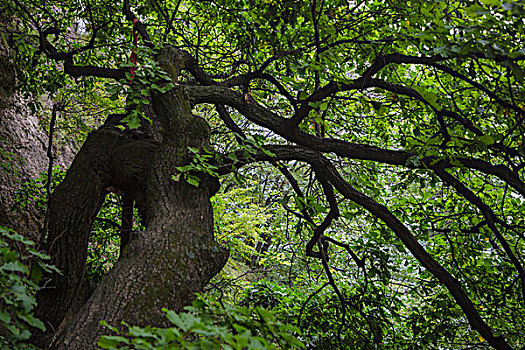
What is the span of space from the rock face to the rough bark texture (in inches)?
75.5

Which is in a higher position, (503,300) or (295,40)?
(295,40)

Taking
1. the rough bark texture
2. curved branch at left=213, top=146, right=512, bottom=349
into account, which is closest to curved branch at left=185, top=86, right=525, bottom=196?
curved branch at left=213, top=146, right=512, bottom=349

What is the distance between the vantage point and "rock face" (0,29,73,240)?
16.1 ft

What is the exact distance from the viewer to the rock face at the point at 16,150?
193 inches

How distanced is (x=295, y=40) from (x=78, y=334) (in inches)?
128

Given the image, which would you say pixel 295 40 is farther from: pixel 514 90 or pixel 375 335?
pixel 375 335

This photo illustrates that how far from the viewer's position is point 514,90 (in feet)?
9.21

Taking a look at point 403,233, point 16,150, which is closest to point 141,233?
point 403,233

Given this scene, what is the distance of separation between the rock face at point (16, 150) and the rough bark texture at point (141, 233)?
1918 millimetres

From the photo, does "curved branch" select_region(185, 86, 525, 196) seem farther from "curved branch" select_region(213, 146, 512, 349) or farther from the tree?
"curved branch" select_region(213, 146, 512, 349)

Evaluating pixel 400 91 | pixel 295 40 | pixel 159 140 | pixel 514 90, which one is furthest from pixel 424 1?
pixel 159 140

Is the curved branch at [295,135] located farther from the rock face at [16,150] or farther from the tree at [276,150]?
the rock face at [16,150]

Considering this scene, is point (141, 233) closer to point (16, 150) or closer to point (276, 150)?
point (276, 150)

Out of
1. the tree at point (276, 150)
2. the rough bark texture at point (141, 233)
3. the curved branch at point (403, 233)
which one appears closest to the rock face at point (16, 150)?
the tree at point (276, 150)
